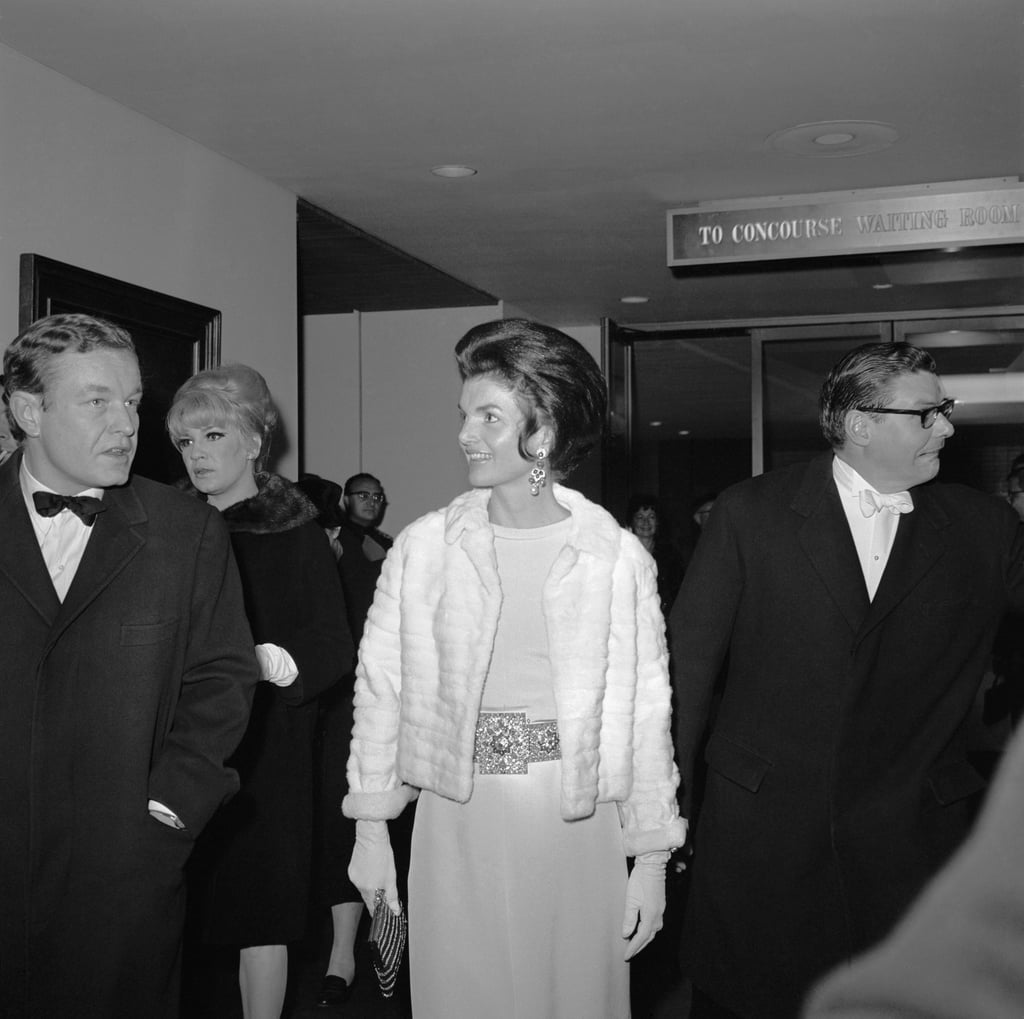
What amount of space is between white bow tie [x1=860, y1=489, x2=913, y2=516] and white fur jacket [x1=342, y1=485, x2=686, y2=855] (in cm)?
68

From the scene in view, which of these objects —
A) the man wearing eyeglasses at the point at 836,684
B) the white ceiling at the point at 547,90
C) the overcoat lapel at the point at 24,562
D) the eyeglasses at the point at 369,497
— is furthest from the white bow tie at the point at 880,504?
the eyeglasses at the point at 369,497

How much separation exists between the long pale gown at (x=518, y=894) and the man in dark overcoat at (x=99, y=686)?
48 centimetres

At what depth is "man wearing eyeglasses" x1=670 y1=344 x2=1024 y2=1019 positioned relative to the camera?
2.71 meters

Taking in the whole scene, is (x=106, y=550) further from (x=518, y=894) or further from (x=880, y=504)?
(x=880, y=504)

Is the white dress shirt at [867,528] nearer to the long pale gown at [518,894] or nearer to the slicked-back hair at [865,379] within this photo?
the slicked-back hair at [865,379]

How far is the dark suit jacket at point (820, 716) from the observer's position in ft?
8.88

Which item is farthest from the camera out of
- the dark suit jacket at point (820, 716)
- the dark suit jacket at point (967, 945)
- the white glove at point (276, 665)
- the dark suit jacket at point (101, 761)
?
the white glove at point (276, 665)

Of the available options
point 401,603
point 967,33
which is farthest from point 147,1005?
point 967,33

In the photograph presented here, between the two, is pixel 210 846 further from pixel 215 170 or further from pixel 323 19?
pixel 215 170

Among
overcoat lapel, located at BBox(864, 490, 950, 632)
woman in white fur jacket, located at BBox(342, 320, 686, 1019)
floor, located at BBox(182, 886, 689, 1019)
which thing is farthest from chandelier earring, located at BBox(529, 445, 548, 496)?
floor, located at BBox(182, 886, 689, 1019)

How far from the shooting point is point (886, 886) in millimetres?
2701

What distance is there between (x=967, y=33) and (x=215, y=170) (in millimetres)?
3409

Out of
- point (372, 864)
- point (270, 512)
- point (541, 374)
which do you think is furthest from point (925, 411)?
point (270, 512)

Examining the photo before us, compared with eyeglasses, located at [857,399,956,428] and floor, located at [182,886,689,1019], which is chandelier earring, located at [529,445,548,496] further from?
floor, located at [182,886,689,1019]
